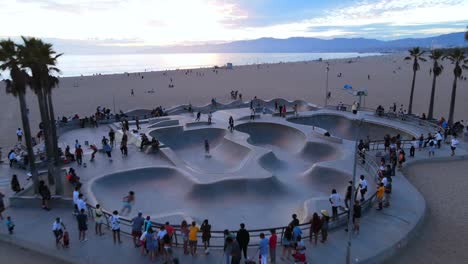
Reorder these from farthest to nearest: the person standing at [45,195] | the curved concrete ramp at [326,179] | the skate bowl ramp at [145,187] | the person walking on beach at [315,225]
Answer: the curved concrete ramp at [326,179] < the skate bowl ramp at [145,187] < the person standing at [45,195] < the person walking on beach at [315,225]

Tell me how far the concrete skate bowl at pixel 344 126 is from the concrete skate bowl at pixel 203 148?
9.54m

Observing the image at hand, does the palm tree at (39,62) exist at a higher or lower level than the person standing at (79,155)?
higher

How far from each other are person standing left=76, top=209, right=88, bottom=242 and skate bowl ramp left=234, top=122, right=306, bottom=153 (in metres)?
17.1

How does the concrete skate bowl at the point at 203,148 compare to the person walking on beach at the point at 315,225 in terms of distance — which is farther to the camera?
the concrete skate bowl at the point at 203,148

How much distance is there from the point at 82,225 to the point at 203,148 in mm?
15552

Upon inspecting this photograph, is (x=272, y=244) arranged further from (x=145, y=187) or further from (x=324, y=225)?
(x=145, y=187)

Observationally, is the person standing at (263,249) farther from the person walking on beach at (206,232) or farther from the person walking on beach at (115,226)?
the person walking on beach at (115,226)

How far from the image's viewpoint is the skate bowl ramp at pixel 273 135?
28542 millimetres

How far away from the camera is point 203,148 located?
28.1 metres

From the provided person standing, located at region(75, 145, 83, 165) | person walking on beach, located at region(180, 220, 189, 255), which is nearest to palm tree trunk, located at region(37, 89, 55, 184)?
person standing, located at region(75, 145, 83, 165)

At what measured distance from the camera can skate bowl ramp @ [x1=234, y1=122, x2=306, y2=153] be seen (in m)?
28.5

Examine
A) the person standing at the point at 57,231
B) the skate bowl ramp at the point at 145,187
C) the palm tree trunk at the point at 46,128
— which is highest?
the palm tree trunk at the point at 46,128

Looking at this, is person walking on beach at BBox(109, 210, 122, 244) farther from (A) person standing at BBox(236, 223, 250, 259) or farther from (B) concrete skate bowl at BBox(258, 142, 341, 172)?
(B) concrete skate bowl at BBox(258, 142, 341, 172)

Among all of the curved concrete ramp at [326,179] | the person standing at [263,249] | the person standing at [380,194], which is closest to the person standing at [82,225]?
the person standing at [263,249]
